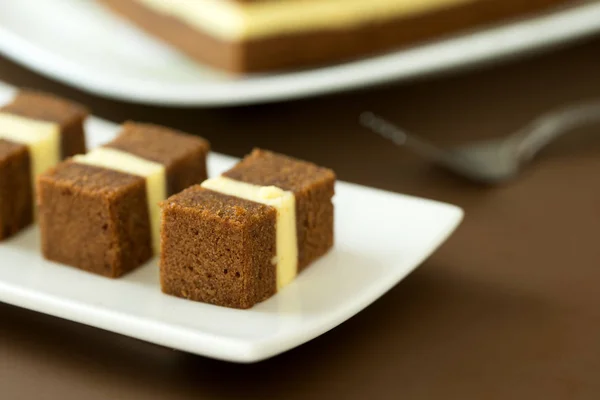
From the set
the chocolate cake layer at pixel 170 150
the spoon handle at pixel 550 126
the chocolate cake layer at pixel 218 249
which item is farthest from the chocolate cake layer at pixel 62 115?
the spoon handle at pixel 550 126

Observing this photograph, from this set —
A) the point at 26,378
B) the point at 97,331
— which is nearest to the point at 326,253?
the point at 97,331

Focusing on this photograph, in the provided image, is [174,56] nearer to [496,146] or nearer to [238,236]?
[496,146]

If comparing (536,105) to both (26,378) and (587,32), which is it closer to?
(587,32)

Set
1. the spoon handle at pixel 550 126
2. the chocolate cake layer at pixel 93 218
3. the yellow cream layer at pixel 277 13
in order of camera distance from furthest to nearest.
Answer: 1. the yellow cream layer at pixel 277 13
2. the spoon handle at pixel 550 126
3. the chocolate cake layer at pixel 93 218

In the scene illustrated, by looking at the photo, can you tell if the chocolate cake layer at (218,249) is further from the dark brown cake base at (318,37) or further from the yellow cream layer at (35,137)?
the dark brown cake base at (318,37)

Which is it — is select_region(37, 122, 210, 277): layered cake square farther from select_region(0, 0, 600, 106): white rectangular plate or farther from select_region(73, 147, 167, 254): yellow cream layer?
select_region(0, 0, 600, 106): white rectangular plate

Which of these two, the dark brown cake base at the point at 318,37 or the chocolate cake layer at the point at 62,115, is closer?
the chocolate cake layer at the point at 62,115

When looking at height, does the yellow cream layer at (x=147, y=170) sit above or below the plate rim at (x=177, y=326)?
above
